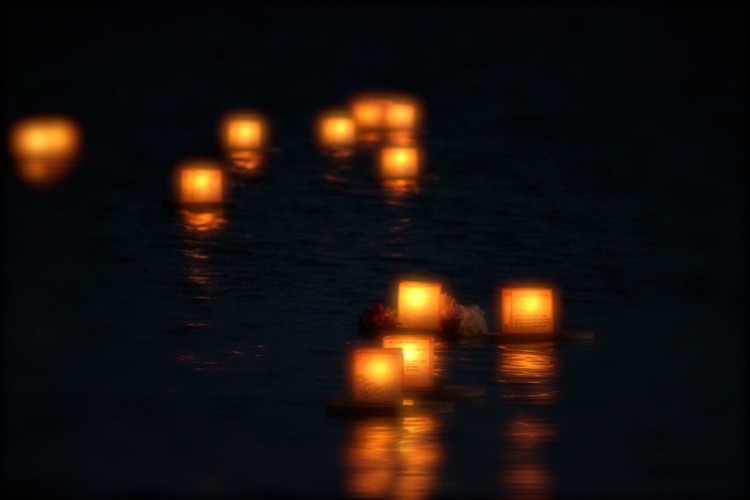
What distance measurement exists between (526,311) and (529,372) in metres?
1.20

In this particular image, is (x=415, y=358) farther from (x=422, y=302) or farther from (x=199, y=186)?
(x=199, y=186)

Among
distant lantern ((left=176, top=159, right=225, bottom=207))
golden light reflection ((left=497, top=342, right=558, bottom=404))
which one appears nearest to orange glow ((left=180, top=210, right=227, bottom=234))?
distant lantern ((left=176, top=159, right=225, bottom=207))

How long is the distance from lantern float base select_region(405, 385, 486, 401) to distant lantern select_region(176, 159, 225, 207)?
9066 millimetres

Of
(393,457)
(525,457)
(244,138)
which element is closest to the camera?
(393,457)

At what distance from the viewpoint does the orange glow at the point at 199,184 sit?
23.0m

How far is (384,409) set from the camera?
44.9 ft

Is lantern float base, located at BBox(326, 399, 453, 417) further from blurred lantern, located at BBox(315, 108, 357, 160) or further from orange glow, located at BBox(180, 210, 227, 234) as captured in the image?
blurred lantern, located at BBox(315, 108, 357, 160)

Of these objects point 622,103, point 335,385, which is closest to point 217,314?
point 335,385

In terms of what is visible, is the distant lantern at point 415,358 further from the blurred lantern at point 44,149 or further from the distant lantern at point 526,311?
the blurred lantern at point 44,149

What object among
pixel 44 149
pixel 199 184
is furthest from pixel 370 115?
pixel 199 184

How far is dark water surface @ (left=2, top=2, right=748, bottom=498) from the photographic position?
12617mm

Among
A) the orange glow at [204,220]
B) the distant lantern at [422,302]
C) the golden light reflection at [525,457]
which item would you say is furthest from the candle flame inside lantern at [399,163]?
the golden light reflection at [525,457]

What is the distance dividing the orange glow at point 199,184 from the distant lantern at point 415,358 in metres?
9.04

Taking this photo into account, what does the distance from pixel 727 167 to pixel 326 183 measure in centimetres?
534
